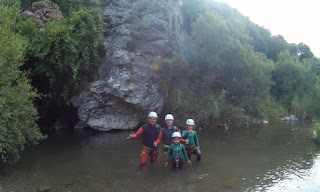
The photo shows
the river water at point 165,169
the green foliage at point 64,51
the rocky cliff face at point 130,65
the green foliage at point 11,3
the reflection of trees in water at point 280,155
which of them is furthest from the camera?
the rocky cliff face at point 130,65

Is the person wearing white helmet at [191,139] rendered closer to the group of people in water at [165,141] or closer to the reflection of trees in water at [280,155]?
the group of people in water at [165,141]

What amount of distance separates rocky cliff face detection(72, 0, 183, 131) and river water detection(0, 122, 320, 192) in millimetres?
4623

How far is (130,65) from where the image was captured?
2362 centimetres

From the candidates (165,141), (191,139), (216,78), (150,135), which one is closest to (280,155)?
(191,139)

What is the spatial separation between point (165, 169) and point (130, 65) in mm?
12851

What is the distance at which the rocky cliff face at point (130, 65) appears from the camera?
22500mm

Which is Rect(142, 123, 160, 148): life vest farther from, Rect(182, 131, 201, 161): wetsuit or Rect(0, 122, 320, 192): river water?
Rect(182, 131, 201, 161): wetsuit

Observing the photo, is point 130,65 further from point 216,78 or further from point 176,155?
point 176,155

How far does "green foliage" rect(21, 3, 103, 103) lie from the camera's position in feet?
66.0

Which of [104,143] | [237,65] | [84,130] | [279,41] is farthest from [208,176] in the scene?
[279,41]

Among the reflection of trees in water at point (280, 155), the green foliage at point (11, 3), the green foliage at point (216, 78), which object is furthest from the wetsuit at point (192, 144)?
the green foliage at point (11, 3)

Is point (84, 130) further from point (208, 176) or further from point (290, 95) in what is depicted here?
point (290, 95)

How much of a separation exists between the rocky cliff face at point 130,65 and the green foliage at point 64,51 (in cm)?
120

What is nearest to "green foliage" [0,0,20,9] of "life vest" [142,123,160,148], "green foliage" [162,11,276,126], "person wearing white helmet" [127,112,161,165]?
"green foliage" [162,11,276,126]
